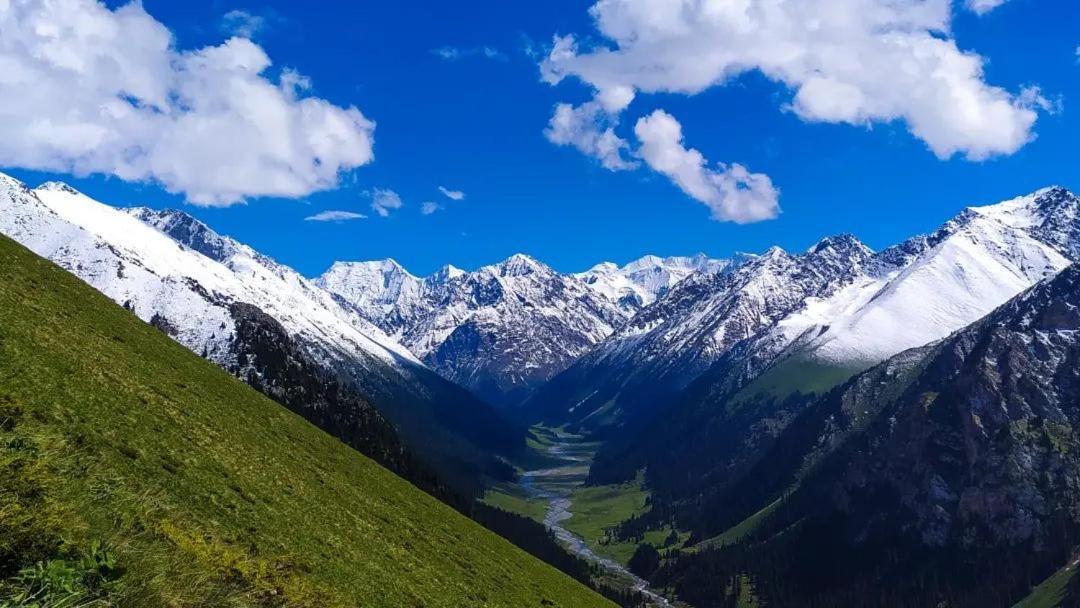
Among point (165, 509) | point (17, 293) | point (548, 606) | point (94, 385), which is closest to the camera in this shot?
point (165, 509)

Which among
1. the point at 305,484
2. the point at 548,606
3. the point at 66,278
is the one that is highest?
the point at 66,278

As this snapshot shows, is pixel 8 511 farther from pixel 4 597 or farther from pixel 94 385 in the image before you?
pixel 94 385

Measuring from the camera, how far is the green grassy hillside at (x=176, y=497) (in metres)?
13.8

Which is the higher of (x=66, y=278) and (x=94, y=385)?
(x=66, y=278)

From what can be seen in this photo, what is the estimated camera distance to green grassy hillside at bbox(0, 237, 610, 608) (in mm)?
13812

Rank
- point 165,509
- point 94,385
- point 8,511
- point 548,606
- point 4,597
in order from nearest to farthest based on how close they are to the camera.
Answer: point 4,597 < point 8,511 < point 165,509 < point 94,385 < point 548,606

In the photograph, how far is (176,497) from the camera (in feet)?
96.1

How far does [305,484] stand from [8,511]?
33.9 m

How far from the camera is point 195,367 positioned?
6288cm

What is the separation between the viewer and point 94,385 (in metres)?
35.5

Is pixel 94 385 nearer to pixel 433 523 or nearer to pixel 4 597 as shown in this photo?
pixel 4 597

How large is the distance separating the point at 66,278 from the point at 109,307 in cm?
419

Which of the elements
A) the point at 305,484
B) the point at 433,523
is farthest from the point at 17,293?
the point at 433,523

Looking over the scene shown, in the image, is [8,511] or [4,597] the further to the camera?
[8,511]
